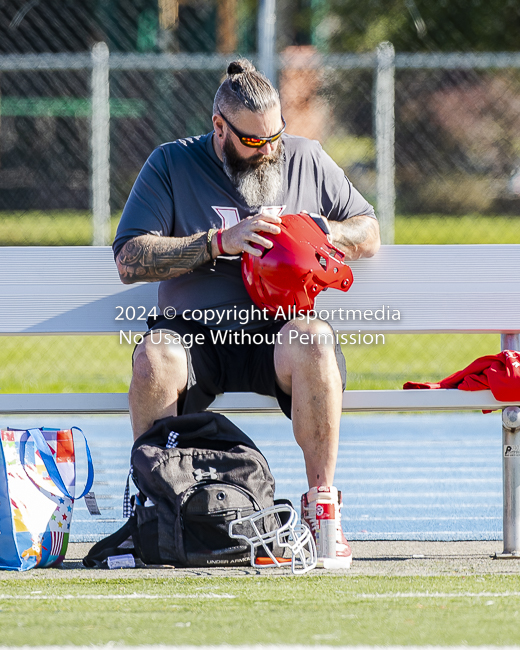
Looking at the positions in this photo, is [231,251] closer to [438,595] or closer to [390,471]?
[438,595]

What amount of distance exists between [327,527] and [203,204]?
1093 millimetres

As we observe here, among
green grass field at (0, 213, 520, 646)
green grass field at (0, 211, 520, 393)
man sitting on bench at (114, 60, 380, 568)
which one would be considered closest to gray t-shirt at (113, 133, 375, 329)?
man sitting on bench at (114, 60, 380, 568)

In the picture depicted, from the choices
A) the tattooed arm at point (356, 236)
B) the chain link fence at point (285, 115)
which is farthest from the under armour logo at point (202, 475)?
the chain link fence at point (285, 115)

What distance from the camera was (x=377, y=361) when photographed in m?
8.11

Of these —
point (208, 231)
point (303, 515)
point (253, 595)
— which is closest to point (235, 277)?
point (208, 231)

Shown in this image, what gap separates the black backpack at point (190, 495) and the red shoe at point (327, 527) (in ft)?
0.34

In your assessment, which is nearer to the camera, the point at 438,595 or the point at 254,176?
the point at 438,595

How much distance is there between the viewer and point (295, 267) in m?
2.76

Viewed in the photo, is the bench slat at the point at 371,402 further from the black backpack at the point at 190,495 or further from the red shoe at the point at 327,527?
the red shoe at the point at 327,527

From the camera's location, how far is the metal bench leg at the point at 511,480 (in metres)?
2.79

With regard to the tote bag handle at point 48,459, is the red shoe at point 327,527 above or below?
below

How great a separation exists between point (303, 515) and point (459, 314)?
104 cm

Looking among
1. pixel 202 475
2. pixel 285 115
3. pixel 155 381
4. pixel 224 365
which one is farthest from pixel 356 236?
pixel 285 115

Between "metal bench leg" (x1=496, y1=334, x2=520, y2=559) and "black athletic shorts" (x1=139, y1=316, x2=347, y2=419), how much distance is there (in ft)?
1.70
